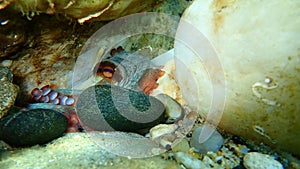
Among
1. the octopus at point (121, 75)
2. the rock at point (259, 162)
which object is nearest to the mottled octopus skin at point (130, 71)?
the octopus at point (121, 75)

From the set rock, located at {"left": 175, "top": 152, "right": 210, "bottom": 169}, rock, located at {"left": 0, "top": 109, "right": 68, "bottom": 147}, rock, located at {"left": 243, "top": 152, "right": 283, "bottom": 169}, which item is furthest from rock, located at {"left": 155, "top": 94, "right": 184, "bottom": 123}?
rock, located at {"left": 0, "top": 109, "right": 68, "bottom": 147}

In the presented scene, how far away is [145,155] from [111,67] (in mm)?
1515

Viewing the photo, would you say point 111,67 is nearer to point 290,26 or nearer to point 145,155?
point 145,155

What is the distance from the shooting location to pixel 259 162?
1608 millimetres

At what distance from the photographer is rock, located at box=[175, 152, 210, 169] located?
5.30 feet

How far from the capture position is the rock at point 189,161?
1.62 m

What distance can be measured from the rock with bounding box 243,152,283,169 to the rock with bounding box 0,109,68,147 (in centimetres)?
140

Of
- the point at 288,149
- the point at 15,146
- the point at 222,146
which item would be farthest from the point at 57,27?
the point at 288,149

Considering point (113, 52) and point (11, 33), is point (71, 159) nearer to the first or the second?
point (11, 33)

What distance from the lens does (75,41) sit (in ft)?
8.93

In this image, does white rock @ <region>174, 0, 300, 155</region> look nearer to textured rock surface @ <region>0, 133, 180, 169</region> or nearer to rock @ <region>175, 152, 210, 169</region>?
rock @ <region>175, 152, 210, 169</region>

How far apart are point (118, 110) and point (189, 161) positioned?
85 centimetres

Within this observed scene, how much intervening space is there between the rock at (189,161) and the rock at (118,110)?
62 cm

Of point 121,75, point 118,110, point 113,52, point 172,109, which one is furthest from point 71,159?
point 113,52
